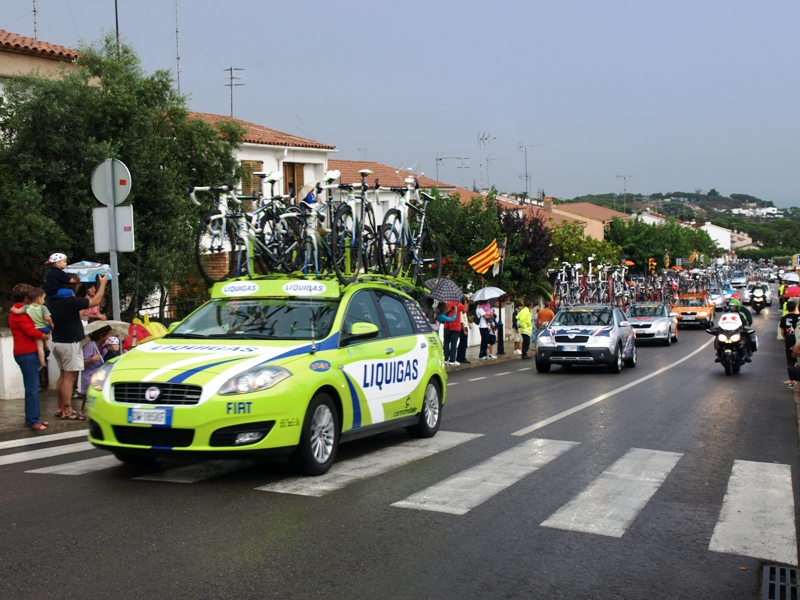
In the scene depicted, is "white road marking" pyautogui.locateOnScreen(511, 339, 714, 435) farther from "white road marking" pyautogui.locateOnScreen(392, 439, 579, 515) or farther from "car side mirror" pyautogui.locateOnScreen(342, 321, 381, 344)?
"car side mirror" pyautogui.locateOnScreen(342, 321, 381, 344)

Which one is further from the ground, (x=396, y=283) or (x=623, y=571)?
(x=396, y=283)

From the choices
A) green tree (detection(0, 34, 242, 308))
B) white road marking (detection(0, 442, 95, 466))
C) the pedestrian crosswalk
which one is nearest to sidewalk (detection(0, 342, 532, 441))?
white road marking (detection(0, 442, 95, 466))

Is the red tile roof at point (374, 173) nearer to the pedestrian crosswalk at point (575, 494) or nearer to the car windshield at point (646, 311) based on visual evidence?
the car windshield at point (646, 311)

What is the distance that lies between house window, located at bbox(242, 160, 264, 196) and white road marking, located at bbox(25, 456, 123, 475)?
4414mm

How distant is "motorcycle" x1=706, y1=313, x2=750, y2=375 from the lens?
69.1 ft

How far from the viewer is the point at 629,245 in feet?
289

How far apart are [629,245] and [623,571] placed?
8528 centimetres

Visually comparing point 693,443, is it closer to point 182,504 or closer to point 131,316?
point 182,504

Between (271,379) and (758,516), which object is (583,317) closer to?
(758,516)

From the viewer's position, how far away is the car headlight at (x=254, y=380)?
7312mm

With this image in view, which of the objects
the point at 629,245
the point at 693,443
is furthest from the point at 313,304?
the point at 629,245

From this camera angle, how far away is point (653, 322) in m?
34.6

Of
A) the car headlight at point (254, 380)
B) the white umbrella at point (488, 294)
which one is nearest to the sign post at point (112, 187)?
the car headlight at point (254, 380)

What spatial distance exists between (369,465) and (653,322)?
91.3 ft
